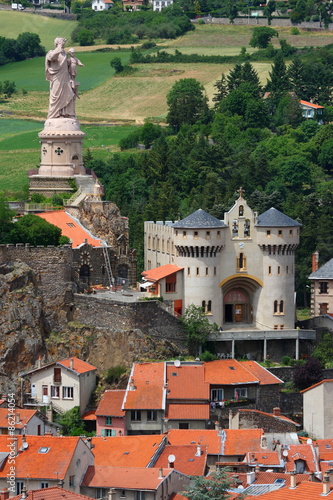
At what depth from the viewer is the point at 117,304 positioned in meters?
101

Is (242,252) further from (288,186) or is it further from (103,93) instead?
(103,93)

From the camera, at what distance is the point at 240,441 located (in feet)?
297

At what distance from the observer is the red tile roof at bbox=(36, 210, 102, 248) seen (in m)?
107

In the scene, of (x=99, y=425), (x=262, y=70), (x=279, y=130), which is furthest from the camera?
(x=262, y=70)

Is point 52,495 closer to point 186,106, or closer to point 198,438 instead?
point 198,438

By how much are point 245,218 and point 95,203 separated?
1021 cm

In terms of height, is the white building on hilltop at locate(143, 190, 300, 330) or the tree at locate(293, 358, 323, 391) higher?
the white building on hilltop at locate(143, 190, 300, 330)

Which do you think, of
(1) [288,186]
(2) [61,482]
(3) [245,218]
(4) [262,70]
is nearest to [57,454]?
(2) [61,482]

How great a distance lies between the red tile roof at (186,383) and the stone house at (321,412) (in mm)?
5494

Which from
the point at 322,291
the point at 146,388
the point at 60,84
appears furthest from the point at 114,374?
Answer: the point at 60,84

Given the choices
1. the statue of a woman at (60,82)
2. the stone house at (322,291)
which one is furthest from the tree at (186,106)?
the stone house at (322,291)

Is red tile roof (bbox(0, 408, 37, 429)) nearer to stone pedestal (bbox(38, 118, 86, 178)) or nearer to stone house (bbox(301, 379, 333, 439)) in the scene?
stone house (bbox(301, 379, 333, 439))

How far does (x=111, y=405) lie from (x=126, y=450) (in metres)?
7.22

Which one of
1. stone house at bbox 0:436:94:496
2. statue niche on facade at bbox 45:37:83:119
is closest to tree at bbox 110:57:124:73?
statue niche on facade at bbox 45:37:83:119
